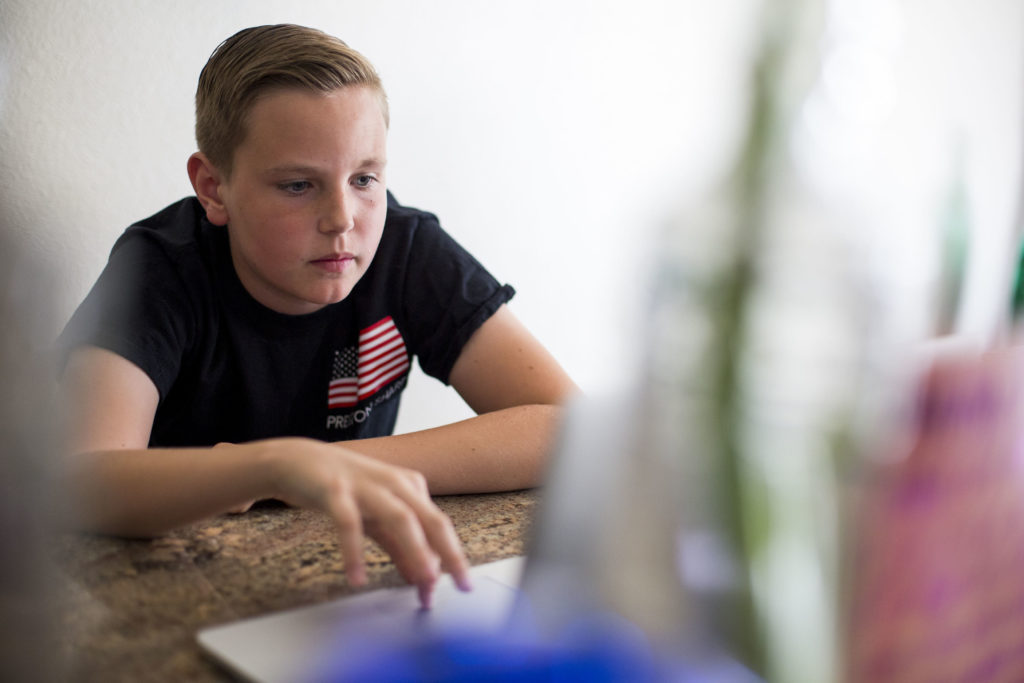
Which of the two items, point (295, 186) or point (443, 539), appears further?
point (295, 186)

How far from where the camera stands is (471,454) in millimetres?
896

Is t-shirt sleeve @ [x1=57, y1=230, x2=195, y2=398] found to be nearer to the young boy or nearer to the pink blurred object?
the young boy

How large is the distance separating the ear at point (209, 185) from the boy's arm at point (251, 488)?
34 cm

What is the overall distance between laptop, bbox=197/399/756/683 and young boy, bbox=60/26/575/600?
16 centimetres

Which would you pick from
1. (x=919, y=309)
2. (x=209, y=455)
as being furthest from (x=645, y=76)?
(x=919, y=309)

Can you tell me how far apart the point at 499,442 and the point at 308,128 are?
477 millimetres

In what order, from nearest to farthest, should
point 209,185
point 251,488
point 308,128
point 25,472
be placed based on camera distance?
point 25,472
point 251,488
point 308,128
point 209,185

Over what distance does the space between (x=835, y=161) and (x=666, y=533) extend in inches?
6.6

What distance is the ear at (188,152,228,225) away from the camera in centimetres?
121

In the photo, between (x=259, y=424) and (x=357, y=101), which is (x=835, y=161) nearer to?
(x=357, y=101)

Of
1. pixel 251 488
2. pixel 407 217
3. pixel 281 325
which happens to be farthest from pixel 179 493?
pixel 407 217

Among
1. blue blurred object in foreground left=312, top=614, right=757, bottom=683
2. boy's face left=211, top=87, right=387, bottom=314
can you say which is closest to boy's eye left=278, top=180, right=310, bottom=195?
boy's face left=211, top=87, right=387, bottom=314

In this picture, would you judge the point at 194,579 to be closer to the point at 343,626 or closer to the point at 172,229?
the point at 343,626

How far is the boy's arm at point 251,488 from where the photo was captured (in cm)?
56
